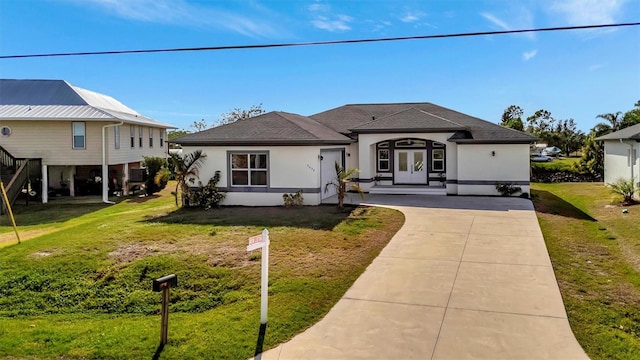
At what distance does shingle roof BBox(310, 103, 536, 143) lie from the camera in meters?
19.1

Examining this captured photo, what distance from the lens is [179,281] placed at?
28.0ft

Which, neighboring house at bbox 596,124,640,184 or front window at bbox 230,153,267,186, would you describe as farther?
neighboring house at bbox 596,124,640,184

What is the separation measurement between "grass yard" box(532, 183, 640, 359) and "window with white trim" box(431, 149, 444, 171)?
18.5ft

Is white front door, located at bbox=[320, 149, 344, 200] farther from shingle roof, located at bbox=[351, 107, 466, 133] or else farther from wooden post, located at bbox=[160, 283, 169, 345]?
wooden post, located at bbox=[160, 283, 169, 345]

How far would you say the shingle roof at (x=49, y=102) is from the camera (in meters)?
22.0

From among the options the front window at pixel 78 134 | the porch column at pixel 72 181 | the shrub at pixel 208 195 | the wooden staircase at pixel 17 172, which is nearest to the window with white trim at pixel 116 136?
the front window at pixel 78 134

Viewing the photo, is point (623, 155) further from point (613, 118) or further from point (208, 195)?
point (613, 118)

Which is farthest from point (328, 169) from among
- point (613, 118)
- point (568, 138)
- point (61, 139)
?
point (568, 138)

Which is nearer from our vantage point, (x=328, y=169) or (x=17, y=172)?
(x=328, y=169)

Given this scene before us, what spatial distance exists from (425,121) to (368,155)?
3127mm

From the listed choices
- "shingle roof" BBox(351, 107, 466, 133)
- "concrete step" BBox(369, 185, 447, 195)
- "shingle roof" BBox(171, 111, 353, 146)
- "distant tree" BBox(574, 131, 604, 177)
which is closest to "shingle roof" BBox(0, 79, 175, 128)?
"shingle roof" BBox(171, 111, 353, 146)

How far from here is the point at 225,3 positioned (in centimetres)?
1130

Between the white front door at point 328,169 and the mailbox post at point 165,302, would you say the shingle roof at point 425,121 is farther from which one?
the mailbox post at point 165,302

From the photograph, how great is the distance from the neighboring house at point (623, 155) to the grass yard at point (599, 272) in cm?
389
